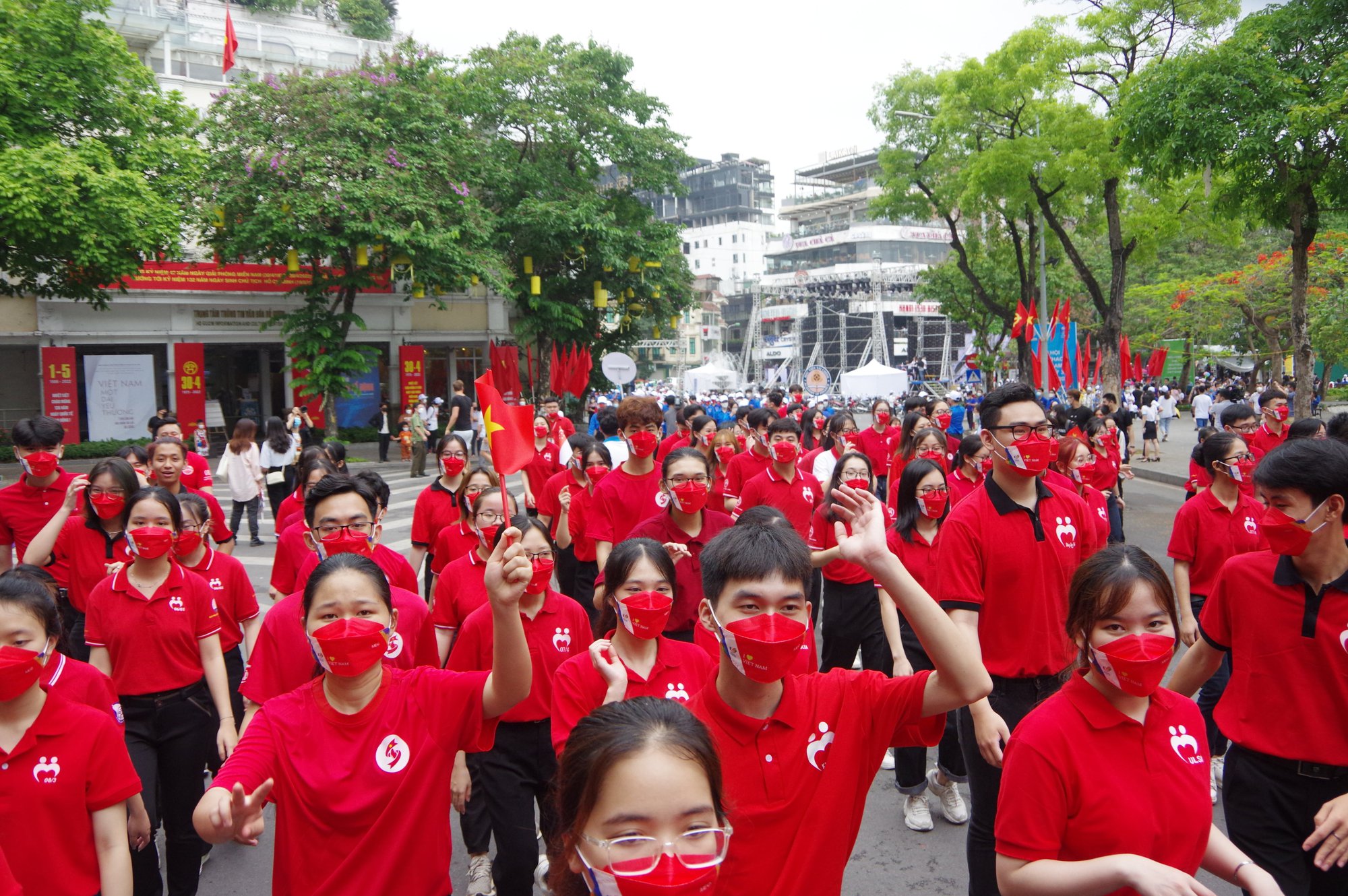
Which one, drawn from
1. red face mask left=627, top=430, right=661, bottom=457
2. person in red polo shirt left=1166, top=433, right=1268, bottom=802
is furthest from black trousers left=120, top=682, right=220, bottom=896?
person in red polo shirt left=1166, top=433, right=1268, bottom=802

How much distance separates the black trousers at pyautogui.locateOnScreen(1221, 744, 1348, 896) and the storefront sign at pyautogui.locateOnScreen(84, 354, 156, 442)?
2600 cm

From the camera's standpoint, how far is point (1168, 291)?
103ft

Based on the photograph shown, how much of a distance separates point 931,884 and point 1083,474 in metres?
4.81

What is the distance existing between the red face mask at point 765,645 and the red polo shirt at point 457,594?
7.59 ft

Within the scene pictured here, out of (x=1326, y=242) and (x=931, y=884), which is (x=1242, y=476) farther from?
(x=1326, y=242)

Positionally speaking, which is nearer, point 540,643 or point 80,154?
point 540,643

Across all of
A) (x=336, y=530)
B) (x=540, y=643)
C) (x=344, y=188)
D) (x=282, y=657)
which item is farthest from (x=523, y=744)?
(x=344, y=188)

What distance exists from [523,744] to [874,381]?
2827cm

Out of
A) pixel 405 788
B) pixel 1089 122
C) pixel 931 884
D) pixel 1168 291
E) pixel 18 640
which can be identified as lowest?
pixel 931 884

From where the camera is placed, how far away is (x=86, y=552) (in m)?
5.02

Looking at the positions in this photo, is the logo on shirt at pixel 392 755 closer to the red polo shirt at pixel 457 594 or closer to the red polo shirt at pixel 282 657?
the red polo shirt at pixel 282 657

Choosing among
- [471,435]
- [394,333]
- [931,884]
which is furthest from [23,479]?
[394,333]

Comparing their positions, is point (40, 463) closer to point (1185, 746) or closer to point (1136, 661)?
point (1136, 661)

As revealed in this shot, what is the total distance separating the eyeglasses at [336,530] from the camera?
405 centimetres
